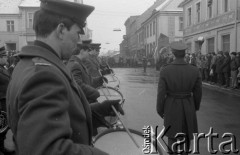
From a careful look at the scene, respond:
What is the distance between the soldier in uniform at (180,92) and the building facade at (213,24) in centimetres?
1632

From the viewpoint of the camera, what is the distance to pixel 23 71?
1.56m

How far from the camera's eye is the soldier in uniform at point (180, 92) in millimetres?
4230

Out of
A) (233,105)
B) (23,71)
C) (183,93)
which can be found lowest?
(233,105)

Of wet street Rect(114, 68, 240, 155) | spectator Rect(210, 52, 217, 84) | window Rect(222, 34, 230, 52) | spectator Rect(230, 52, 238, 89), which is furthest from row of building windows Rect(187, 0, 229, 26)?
wet street Rect(114, 68, 240, 155)

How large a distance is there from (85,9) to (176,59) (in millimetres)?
2650

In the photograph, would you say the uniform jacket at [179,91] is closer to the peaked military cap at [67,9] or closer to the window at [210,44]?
the peaked military cap at [67,9]

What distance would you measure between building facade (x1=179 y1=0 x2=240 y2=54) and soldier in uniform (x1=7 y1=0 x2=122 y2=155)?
19.1 metres

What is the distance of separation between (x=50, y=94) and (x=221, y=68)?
51.1 feet

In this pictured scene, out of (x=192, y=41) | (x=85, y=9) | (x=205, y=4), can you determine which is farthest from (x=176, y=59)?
(x=192, y=41)

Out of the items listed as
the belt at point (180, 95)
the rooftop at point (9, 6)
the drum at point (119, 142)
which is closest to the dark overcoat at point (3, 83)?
the belt at point (180, 95)

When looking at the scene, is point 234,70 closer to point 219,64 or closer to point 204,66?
point 219,64

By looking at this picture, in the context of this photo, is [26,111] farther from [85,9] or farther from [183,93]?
[183,93]

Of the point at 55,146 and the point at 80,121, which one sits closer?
the point at 55,146

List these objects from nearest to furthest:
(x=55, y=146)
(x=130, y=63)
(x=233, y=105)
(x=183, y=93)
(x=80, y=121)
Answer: (x=55, y=146), (x=80, y=121), (x=183, y=93), (x=233, y=105), (x=130, y=63)
